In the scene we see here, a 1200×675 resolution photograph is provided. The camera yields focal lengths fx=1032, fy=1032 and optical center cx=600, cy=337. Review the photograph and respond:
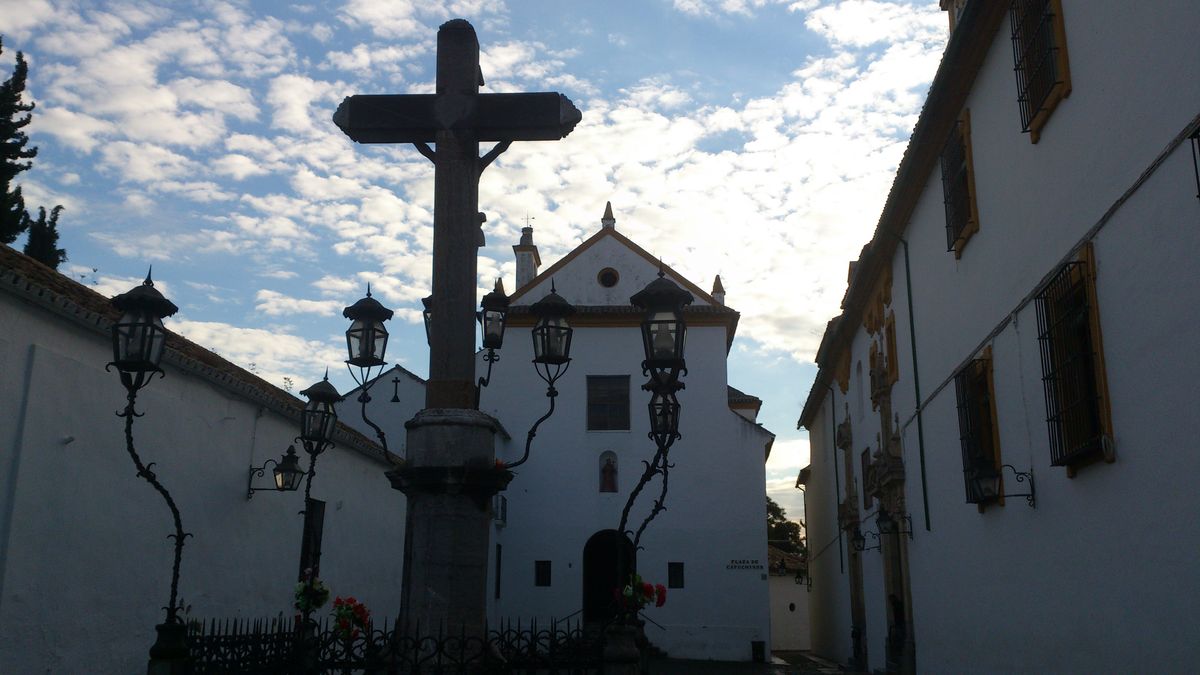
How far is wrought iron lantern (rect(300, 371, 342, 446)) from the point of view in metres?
11.8

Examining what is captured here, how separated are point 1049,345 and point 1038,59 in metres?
2.37

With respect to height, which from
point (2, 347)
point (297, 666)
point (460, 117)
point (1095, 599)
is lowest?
point (297, 666)

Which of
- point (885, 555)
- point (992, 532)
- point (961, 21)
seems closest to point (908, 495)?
point (885, 555)

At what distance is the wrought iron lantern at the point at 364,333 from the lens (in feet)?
24.7

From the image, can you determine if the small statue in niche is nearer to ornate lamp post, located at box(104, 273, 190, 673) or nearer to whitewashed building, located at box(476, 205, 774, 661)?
whitewashed building, located at box(476, 205, 774, 661)

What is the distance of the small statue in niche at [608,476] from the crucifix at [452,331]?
62.3 ft

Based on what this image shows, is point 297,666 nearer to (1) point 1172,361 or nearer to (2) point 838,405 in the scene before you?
(1) point 1172,361

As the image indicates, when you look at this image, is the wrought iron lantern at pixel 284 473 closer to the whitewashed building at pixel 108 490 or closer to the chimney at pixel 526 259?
the whitewashed building at pixel 108 490

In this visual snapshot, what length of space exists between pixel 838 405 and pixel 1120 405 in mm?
17098

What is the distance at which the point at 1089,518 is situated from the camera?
757 cm

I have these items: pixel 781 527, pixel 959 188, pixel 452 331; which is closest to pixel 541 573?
pixel 959 188

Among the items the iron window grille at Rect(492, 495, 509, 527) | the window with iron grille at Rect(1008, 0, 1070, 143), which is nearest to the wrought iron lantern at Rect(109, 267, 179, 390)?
the window with iron grille at Rect(1008, 0, 1070, 143)

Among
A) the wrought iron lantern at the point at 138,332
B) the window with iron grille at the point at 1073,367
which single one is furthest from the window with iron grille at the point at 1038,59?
the wrought iron lantern at the point at 138,332

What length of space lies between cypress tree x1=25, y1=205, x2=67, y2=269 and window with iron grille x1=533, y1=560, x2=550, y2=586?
1307 cm
